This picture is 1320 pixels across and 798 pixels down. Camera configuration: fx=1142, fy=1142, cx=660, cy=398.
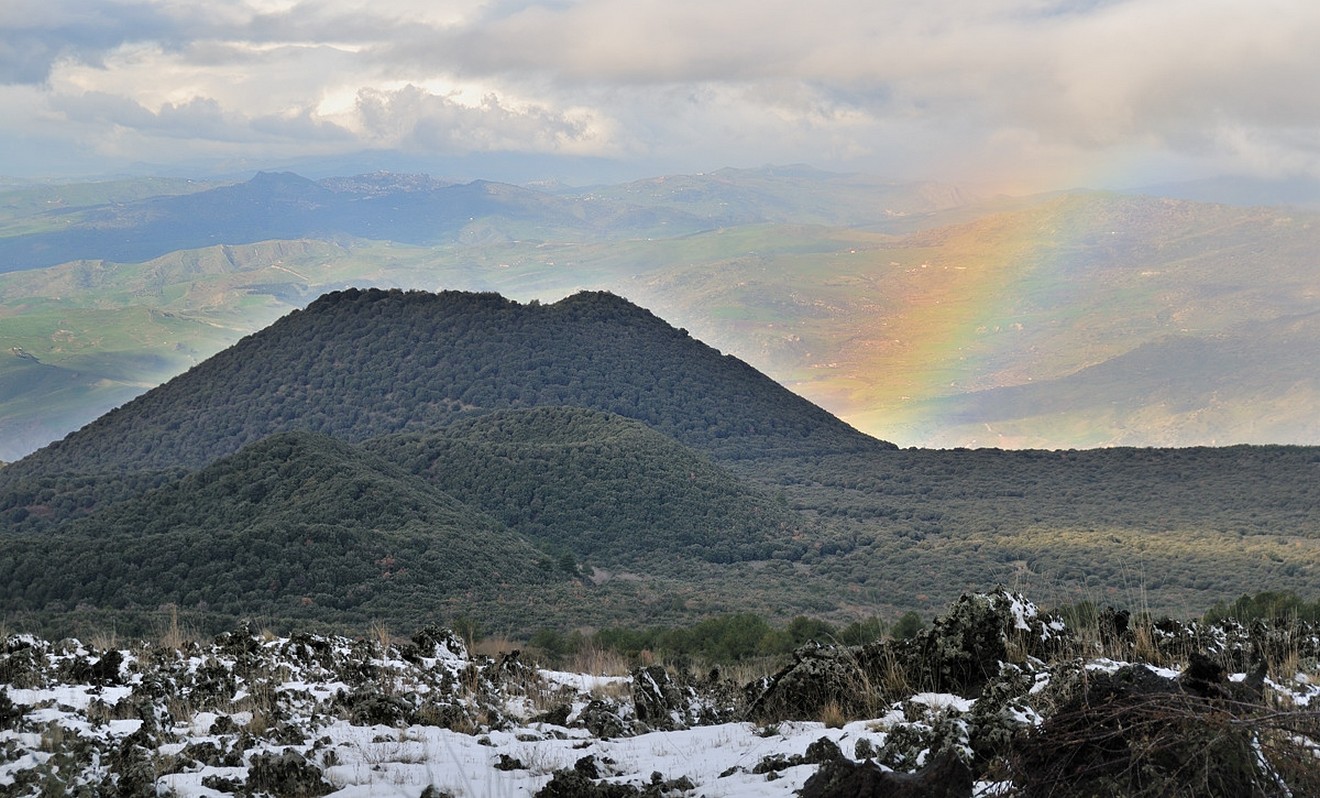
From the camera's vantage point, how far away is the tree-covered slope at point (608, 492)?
5266cm

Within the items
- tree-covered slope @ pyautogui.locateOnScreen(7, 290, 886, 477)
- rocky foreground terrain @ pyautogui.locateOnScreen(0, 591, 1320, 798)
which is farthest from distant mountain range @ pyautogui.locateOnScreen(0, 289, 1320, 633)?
rocky foreground terrain @ pyautogui.locateOnScreen(0, 591, 1320, 798)

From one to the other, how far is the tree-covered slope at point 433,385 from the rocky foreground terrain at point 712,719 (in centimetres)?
6128

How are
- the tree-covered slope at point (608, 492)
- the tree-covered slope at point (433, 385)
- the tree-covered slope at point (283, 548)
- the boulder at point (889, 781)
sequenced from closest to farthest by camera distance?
the boulder at point (889, 781) < the tree-covered slope at point (283, 548) < the tree-covered slope at point (608, 492) < the tree-covered slope at point (433, 385)

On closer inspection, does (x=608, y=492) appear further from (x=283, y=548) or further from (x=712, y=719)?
(x=712, y=719)

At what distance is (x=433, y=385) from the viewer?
7644 centimetres

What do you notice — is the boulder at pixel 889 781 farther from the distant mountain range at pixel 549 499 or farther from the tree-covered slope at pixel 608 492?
the tree-covered slope at pixel 608 492

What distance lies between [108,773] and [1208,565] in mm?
43429

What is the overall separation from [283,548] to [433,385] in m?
38.8

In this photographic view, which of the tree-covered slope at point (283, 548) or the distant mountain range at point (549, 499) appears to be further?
the distant mountain range at point (549, 499)

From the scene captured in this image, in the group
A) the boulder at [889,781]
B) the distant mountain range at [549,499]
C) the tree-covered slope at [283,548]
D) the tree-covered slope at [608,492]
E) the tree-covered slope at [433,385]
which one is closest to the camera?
the boulder at [889,781]

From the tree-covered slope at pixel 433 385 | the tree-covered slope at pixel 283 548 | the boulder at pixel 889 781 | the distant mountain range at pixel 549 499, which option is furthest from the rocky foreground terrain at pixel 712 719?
the tree-covered slope at pixel 433 385

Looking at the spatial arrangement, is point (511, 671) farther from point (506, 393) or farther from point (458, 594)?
point (506, 393)

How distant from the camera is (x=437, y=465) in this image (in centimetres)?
5834

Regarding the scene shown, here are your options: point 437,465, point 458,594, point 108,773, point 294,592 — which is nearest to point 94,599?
point 294,592
